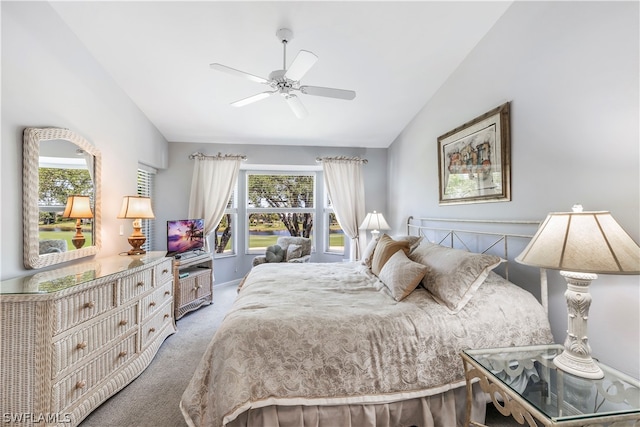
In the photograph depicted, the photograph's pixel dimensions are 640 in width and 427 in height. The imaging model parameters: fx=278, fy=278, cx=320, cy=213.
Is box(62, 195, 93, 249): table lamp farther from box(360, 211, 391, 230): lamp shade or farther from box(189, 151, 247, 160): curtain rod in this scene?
box(360, 211, 391, 230): lamp shade

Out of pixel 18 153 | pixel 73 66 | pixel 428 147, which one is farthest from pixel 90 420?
pixel 428 147

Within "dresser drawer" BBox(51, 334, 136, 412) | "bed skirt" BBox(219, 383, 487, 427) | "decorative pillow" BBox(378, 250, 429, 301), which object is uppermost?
"decorative pillow" BBox(378, 250, 429, 301)

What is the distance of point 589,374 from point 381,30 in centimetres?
254

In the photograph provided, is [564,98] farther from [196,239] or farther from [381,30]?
[196,239]

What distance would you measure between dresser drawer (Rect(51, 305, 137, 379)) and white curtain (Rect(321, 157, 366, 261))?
3.18m

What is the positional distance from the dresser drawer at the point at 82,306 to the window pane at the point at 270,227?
3180 millimetres

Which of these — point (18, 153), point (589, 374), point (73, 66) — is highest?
point (73, 66)

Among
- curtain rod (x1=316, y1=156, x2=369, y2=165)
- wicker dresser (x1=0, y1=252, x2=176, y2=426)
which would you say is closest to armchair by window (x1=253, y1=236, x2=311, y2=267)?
curtain rod (x1=316, y1=156, x2=369, y2=165)

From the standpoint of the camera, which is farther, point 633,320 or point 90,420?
point 90,420

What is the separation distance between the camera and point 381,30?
228 cm

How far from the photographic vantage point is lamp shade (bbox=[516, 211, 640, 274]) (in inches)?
44.8

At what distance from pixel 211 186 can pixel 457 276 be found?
380 cm

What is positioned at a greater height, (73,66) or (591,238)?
(73,66)

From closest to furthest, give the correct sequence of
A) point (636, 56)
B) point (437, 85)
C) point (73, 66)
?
1. point (636, 56)
2. point (73, 66)
3. point (437, 85)
